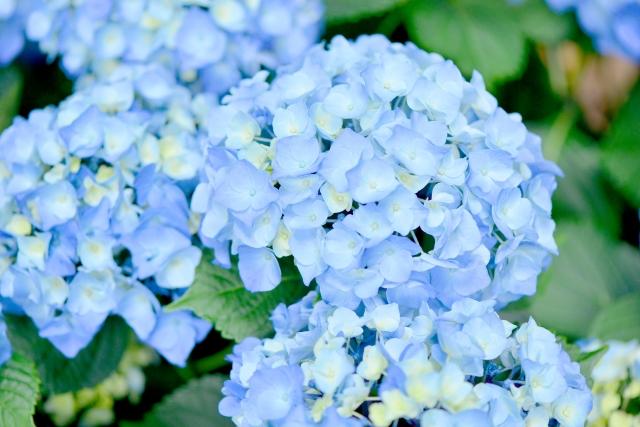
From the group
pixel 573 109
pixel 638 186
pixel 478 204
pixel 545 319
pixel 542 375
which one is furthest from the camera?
pixel 573 109

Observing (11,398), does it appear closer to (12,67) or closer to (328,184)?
(328,184)

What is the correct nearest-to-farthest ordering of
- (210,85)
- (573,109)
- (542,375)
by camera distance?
(542,375) < (210,85) < (573,109)

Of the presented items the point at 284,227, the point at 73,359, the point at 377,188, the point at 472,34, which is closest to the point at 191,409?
the point at 73,359

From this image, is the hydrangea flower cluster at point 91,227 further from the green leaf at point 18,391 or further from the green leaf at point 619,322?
the green leaf at point 619,322

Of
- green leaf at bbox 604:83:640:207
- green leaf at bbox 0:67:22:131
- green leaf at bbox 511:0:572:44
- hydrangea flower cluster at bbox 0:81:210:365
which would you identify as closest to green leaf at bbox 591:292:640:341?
green leaf at bbox 604:83:640:207

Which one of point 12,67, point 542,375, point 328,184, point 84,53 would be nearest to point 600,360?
point 542,375

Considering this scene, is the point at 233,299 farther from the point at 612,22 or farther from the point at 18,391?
the point at 612,22

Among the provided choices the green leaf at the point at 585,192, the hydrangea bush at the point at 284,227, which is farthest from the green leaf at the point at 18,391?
the green leaf at the point at 585,192

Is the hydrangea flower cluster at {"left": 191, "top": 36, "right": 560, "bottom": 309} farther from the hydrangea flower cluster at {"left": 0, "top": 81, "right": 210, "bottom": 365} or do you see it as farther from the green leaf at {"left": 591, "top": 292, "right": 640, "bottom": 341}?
the green leaf at {"left": 591, "top": 292, "right": 640, "bottom": 341}
